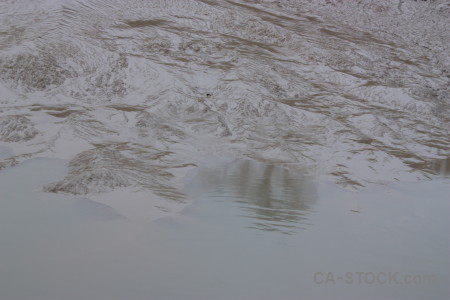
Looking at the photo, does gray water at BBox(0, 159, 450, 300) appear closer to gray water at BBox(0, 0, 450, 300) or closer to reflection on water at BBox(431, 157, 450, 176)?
Result: gray water at BBox(0, 0, 450, 300)

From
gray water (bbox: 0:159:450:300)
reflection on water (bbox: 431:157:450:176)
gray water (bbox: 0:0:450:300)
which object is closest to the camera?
gray water (bbox: 0:159:450:300)

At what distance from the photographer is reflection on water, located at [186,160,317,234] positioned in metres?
2.80

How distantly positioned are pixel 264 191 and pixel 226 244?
2.64 feet


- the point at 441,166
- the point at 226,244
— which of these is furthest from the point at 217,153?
the point at 441,166

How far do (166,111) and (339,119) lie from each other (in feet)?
5.58

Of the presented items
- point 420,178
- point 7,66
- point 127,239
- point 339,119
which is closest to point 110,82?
point 7,66

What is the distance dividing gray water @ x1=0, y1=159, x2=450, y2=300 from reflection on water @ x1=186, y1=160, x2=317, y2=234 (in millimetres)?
12

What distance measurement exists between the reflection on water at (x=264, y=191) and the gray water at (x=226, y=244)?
1 centimetres

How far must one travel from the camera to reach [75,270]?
210cm

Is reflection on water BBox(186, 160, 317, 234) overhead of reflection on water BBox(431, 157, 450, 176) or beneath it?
beneath

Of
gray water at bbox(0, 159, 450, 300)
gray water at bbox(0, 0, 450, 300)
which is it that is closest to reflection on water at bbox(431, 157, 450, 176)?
gray water at bbox(0, 0, 450, 300)

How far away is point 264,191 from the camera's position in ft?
10.5

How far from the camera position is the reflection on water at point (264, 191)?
280cm

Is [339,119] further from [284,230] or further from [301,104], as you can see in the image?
[284,230]
